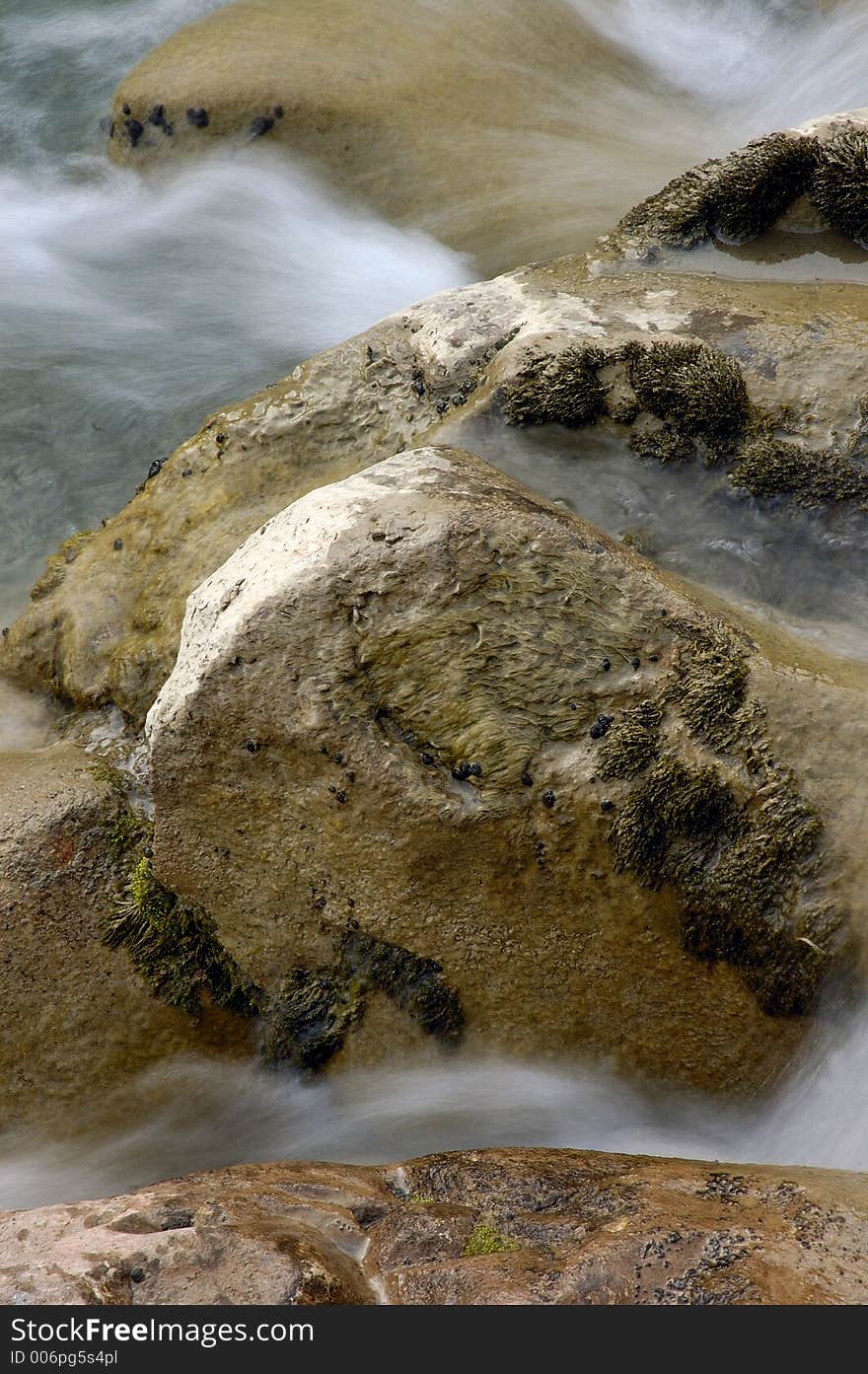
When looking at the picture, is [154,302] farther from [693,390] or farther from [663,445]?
[693,390]

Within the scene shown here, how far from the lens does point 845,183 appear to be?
831 centimetres

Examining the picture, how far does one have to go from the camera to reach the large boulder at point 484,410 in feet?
23.7

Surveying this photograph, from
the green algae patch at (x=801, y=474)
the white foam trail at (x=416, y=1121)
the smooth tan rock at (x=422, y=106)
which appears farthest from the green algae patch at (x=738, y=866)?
the smooth tan rock at (x=422, y=106)

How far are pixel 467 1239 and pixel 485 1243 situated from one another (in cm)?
8

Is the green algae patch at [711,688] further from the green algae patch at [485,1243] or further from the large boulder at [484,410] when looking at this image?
the green algae patch at [485,1243]

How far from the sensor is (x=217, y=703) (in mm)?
6301

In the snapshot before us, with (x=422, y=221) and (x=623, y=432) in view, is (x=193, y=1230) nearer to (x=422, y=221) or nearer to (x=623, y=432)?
(x=623, y=432)

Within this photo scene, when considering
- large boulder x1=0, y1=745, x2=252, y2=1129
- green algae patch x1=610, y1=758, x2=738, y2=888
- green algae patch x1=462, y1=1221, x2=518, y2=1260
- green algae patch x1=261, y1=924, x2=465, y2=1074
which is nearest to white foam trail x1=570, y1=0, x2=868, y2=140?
green algae patch x1=610, y1=758, x2=738, y2=888

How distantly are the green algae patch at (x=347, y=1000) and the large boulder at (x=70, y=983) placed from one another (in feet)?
0.97

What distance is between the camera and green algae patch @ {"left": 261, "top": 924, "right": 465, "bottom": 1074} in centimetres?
634

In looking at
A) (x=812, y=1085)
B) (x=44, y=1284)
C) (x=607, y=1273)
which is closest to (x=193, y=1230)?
(x=44, y=1284)

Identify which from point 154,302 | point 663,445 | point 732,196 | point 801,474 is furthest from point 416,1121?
point 154,302

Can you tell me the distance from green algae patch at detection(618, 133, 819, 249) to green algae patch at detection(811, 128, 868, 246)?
0.10 metres

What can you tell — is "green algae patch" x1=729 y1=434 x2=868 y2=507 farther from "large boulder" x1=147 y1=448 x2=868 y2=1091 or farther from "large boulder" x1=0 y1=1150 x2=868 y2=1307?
"large boulder" x1=0 y1=1150 x2=868 y2=1307
